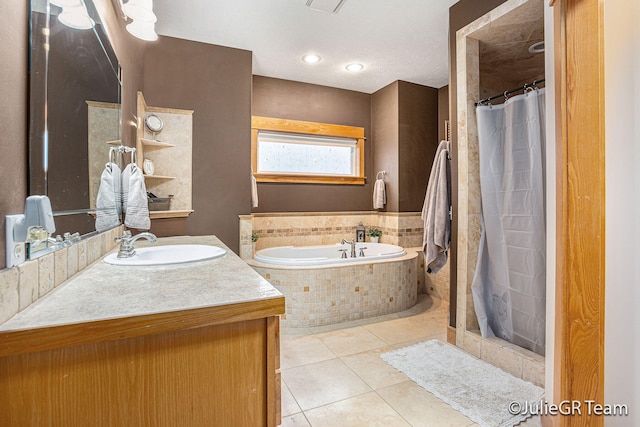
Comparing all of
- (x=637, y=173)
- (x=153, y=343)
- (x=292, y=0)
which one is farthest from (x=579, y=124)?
(x=292, y=0)

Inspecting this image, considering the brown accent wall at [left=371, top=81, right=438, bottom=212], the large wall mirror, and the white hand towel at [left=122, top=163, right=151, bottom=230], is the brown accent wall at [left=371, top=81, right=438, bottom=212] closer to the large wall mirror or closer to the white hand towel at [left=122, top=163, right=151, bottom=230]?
the white hand towel at [left=122, top=163, right=151, bottom=230]

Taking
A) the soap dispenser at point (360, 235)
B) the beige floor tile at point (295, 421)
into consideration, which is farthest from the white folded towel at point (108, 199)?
the soap dispenser at point (360, 235)

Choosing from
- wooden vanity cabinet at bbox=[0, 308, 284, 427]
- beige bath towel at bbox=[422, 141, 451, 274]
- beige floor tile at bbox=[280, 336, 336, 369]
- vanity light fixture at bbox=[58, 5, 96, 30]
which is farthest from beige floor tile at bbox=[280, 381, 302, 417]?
vanity light fixture at bbox=[58, 5, 96, 30]

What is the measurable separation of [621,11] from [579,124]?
1.38 ft

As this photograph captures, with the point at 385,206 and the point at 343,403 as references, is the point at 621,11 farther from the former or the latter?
the point at 385,206

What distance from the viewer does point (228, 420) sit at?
0.87 m

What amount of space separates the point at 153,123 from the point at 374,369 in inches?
107

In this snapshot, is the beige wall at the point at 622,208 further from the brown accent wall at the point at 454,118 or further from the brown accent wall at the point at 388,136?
the brown accent wall at the point at 388,136

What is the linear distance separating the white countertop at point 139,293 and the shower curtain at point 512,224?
179 centimetres

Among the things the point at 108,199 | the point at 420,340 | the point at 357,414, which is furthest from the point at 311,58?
the point at 357,414

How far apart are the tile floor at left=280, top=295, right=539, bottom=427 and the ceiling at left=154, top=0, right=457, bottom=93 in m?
2.68

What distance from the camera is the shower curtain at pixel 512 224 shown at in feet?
6.39

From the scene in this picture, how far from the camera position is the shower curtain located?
6.39ft

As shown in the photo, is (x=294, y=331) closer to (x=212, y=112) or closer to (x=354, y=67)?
(x=212, y=112)
